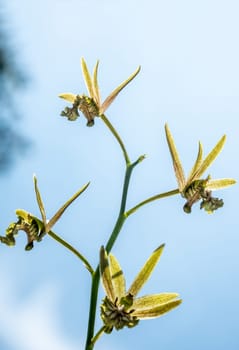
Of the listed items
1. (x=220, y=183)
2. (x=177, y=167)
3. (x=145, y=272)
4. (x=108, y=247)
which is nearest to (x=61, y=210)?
(x=108, y=247)

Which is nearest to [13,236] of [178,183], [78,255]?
[78,255]

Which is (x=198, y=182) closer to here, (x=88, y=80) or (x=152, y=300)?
(x=152, y=300)

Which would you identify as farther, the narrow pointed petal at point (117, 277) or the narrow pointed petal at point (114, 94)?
the narrow pointed petal at point (114, 94)

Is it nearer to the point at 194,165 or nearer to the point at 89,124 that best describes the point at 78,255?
the point at 194,165

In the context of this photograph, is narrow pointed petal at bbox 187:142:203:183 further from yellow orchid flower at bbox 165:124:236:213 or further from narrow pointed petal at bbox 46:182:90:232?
narrow pointed petal at bbox 46:182:90:232

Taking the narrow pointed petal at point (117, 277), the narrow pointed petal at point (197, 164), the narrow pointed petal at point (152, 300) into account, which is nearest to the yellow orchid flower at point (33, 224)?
the narrow pointed petal at point (117, 277)

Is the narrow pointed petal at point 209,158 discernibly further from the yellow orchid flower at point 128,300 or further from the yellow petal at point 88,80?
the yellow petal at point 88,80
